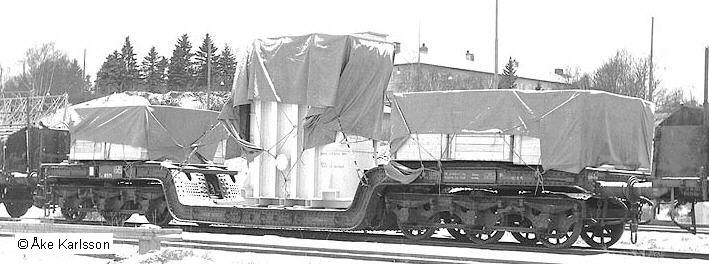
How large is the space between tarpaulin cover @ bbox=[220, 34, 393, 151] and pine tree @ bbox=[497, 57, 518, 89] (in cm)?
4250

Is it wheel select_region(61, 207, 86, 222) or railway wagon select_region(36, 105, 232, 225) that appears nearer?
railway wagon select_region(36, 105, 232, 225)

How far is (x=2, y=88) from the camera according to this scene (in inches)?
4198

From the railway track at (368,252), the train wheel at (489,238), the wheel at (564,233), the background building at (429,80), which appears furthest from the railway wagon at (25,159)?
the background building at (429,80)

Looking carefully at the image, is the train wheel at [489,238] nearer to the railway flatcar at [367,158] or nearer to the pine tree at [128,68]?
the railway flatcar at [367,158]

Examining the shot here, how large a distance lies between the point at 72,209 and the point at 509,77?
174 ft

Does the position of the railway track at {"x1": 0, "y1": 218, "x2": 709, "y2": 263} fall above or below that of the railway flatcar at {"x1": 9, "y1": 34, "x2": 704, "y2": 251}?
below

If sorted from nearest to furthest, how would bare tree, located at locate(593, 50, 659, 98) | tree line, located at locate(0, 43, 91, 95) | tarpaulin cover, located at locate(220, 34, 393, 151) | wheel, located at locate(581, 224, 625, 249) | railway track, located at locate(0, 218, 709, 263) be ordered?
railway track, located at locate(0, 218, 709, 263)
wheel, located at locate(581, 224, 625, 249)
tarpaulin cover, located at locate(220, 34, 393, 151)
bare tree, located at locate(593, 50, 659, 98)
tree line, located at locate(0, 43, 91, 95)

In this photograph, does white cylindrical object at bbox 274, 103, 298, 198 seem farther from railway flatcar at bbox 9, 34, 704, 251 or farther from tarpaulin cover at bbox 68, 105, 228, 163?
tarpaulin cover at bbox 68, 105, 228, 163

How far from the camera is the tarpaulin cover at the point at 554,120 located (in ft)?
56.9

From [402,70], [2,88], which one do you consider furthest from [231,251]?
[2,88]

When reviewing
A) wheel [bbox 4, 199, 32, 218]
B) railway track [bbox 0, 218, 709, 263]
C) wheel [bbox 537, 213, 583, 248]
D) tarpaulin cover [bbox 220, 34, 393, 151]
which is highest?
tarpaulin cover [bbox 220, 34, 393, 151]

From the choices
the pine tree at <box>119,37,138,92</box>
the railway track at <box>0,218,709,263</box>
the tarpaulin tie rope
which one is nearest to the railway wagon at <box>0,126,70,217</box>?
the railway track at <box>0,218,709,263</box>

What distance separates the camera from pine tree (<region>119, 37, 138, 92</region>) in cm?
9325

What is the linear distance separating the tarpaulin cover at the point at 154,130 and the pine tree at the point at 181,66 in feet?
221
